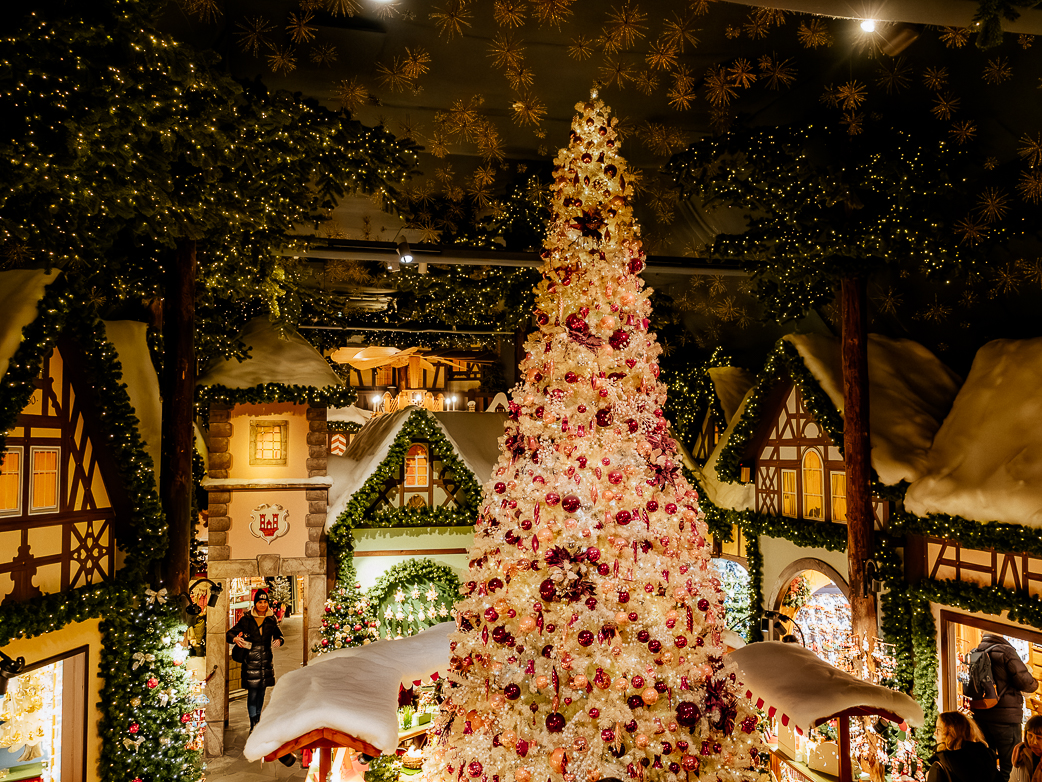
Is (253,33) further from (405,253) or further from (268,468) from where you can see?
(268,468)

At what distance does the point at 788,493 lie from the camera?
10.2 metres

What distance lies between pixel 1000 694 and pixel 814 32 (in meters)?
7.16

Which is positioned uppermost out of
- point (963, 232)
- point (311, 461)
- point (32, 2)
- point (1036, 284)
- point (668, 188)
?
point (668, 188)

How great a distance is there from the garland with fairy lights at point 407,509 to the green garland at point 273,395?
1360 mm

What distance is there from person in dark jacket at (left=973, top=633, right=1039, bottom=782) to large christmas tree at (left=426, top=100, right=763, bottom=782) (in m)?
4.06

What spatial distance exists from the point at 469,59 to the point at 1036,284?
21.9 feet

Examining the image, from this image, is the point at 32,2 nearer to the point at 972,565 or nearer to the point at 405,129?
the point at 405,129

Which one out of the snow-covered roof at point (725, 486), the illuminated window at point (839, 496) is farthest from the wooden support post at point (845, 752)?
the snow-covered roof at point (725, 486)

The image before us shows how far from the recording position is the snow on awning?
4.86 meters

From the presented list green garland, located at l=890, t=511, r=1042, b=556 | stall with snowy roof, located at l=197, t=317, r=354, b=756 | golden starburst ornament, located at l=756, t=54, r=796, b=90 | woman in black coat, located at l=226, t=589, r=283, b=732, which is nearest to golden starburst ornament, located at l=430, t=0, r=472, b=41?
golden starburst ornament, located at l=756, t=54, r=796, b=90

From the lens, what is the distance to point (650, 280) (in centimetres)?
1184

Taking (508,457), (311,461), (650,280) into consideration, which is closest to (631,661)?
(508,457)

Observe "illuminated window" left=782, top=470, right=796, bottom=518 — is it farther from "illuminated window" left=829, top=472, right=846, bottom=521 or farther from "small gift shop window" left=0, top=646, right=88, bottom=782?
"small gift shop window" left=0, top=646, right=88, bottom=782

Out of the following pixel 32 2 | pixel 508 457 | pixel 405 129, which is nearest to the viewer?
pixel 32 2
